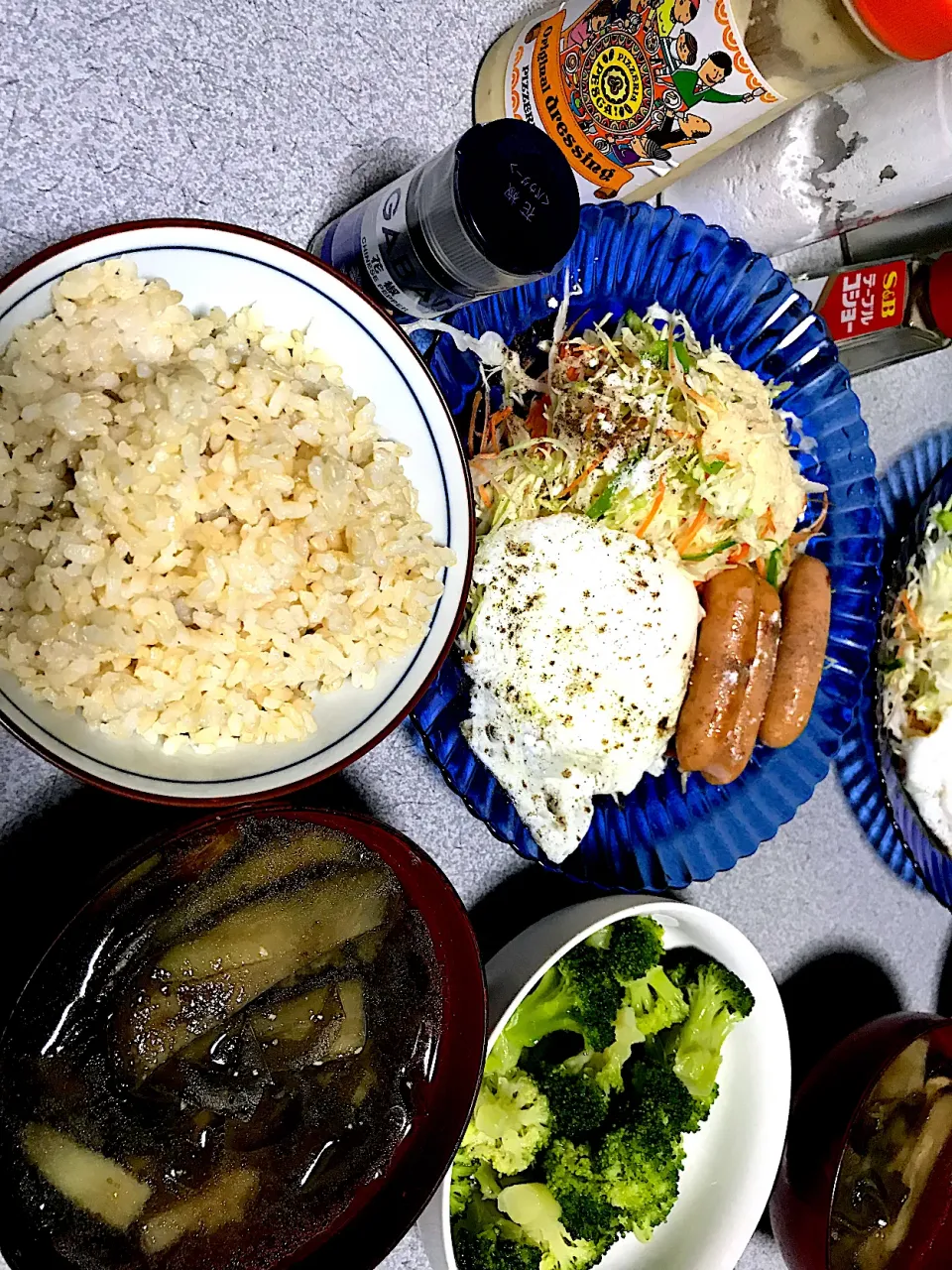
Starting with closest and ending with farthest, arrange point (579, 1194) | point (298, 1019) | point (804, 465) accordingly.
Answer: point (298, 1019) → point (579, 1194) → point (804, 465)

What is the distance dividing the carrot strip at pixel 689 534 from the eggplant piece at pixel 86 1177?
3.15 ft

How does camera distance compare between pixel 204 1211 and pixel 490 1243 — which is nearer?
pixel 204 1211

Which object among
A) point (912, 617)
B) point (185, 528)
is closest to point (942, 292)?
point (912, 617)

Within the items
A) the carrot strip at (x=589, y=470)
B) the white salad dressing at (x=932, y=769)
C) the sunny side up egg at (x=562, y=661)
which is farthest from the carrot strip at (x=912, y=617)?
the carrot strip at (x=589, y=470)

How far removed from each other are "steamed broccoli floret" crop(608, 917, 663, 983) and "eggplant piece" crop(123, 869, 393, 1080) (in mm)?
374

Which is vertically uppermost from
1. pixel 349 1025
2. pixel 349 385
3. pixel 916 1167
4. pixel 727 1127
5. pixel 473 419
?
pixel 349 385

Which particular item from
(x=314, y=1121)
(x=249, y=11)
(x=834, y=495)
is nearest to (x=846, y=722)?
(x=834, y=495)

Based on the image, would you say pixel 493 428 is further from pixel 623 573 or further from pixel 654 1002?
pixel 654 1002

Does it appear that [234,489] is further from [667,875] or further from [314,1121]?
[667,875]

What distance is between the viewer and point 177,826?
3.07ft

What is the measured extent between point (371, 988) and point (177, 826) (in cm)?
31

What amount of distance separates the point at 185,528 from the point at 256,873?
35 centimetres

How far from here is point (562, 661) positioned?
50.1 inches

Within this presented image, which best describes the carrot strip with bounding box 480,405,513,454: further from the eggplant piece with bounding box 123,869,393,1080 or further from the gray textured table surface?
the eggplant piece with bounding box 123,869,393,1080
